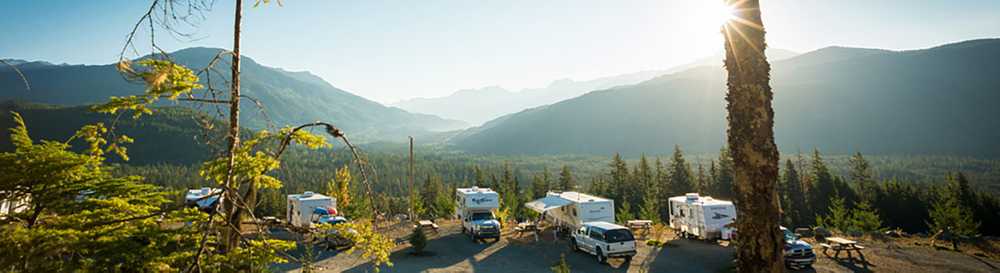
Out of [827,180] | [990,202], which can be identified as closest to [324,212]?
[827,180]

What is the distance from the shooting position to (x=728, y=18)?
475cm

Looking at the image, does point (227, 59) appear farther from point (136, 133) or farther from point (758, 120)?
point (136, 133)

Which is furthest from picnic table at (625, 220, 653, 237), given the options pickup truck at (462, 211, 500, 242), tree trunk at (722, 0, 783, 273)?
tree trunk at (722, 0, 783, 273)

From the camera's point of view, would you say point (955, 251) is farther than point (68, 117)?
No

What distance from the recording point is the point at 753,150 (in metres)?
4.24

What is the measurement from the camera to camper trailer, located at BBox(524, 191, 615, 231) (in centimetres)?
2339

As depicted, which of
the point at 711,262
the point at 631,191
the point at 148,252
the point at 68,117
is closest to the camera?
the point at 148,252

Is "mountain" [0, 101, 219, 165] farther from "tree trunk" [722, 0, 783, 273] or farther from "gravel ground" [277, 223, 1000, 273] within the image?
"tree trunk" [722, 0, 783, 273]

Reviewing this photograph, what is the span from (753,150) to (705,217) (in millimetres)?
20311

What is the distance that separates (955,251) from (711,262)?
1120cm

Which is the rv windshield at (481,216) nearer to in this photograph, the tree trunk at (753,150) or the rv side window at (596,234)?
the rv side window at (596,234)

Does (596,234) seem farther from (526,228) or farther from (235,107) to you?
(235,107)

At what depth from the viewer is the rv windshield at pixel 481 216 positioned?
85.2 feet

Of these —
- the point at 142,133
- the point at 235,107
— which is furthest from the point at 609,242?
the point at 142,133
